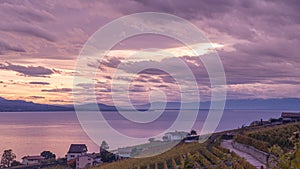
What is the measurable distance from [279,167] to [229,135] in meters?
25.3

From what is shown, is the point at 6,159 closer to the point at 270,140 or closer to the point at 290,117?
the point at 290,117

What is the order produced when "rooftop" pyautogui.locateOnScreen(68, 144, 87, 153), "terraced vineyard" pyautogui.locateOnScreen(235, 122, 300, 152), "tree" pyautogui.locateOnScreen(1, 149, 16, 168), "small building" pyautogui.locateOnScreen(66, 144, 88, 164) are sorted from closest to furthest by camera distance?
"terraced vineyard" pyautogui.locateOnScreen(235, 122, 300, 152) < "tree" pyautogui.locateOnScreen(1, 149, 16, 168) < "small building" pyautogui.locateOnScreen(66, 144, 88, 164) < "rooftop" pyautogui.locateOnScreen(68, 144, 87, 153)

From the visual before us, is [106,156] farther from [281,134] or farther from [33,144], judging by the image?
[33,144]

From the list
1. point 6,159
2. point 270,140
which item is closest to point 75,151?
point 6,159

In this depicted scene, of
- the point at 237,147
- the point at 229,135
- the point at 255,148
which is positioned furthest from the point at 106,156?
the point at 255,148

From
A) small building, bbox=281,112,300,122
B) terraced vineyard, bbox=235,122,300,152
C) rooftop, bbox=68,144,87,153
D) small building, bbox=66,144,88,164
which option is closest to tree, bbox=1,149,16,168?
small building, bbox=66,144,88,164

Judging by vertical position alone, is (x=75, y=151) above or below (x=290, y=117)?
below

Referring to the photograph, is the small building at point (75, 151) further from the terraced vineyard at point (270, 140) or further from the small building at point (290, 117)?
the terraced vineyard at point (270, 140)

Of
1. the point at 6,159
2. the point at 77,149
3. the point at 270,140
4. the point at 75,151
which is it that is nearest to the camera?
the point at 270,140

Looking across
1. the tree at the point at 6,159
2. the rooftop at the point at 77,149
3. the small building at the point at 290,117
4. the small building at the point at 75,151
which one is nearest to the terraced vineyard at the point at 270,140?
the small building at the point at 290,117

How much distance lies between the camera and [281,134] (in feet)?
64.0

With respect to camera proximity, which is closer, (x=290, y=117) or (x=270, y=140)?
(x=270, y=140)

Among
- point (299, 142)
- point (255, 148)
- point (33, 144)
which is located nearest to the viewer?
point (299, 142)

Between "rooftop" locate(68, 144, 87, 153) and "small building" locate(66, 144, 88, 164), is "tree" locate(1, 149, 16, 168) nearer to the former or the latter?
"small building" locate(66, 144, 88, 164)
